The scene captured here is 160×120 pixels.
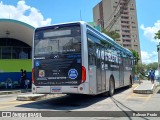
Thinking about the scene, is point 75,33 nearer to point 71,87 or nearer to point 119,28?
point 71,87

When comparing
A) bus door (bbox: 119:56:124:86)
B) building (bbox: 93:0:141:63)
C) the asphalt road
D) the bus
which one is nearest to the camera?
the asphalt road

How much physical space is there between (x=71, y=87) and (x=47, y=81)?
1.20 m

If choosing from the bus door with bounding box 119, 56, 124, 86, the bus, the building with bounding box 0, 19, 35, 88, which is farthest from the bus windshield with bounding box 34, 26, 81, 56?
the building with bounding box 0, 19, 35, 88


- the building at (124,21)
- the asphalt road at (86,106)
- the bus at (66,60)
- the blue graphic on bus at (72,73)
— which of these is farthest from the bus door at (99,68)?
the building at (124,21)

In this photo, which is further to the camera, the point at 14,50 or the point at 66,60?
the point at 14,50

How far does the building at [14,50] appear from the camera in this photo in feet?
85.2

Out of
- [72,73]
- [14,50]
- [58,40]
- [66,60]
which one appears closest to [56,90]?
[72,73]

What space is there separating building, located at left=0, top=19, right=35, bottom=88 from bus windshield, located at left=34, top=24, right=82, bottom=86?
1419 cm

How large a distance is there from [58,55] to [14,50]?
18974 millimetres

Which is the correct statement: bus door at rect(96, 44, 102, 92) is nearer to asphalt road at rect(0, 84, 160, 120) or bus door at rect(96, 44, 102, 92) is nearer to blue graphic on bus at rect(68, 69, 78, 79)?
asphalt road at rect(0, 84, 160, 120)

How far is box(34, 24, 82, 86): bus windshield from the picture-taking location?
449 inches

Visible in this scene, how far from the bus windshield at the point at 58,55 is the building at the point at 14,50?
46.6ft

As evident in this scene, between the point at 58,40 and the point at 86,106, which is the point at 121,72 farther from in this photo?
the point at 58,40

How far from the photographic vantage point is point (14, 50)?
1164 inches
